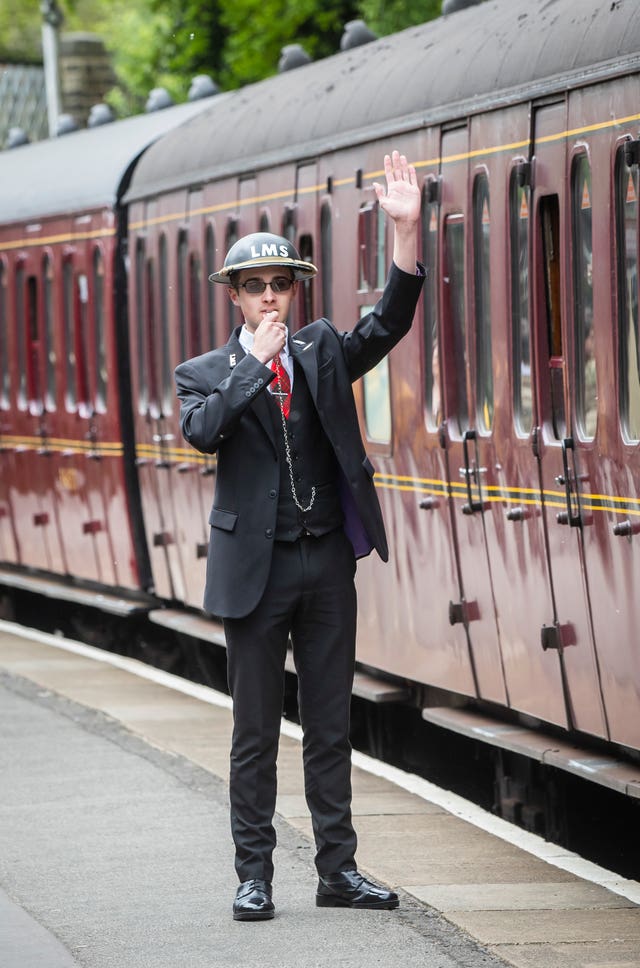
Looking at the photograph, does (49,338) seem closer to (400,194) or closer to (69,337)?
(69,337)

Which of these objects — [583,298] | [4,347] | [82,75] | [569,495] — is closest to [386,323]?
[583,298]

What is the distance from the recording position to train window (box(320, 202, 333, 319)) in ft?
36.2

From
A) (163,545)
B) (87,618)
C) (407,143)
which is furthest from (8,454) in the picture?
(407,143)

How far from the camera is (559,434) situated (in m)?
8.27

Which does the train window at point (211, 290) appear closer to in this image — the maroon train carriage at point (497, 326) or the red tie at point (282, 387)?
the maroon train carriage at point (497, 326)

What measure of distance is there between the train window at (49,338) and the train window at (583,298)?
918cm

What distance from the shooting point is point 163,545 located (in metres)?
14.6

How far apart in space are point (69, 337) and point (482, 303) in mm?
7833

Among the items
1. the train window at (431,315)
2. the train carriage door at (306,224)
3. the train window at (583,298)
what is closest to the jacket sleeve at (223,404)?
the train window at (583,298)

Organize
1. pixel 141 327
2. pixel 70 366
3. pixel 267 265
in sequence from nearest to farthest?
pixel 267 265
pixel 141 327
pixel 70 366

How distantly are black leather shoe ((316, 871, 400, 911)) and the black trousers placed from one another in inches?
1.4

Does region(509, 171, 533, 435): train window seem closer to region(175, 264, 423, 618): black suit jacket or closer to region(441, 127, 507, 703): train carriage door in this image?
region(441, 127, 507, 703): train carriage door

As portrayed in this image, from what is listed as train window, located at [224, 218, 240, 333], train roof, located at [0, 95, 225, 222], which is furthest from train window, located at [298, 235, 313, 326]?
train roof, located at [0, 95, 225, 222]

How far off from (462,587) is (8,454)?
9168mm
